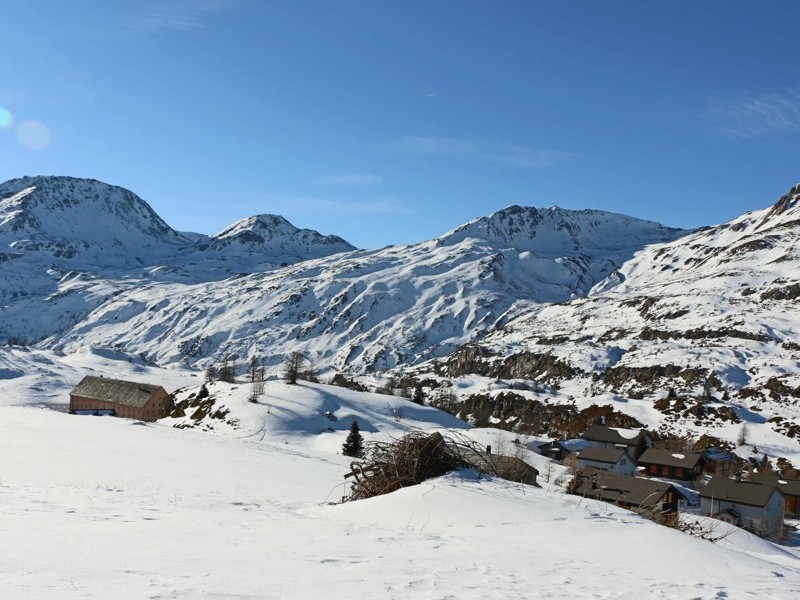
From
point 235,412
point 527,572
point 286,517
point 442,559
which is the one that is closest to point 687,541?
point 527,572

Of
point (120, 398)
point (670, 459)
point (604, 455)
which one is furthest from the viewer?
point (120, 398)

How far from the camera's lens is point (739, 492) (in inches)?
1735

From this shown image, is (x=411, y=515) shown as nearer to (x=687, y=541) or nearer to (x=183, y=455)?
(x=687, y=541)

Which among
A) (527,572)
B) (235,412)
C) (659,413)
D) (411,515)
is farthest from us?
(659,413)

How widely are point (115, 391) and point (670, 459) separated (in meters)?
73.6

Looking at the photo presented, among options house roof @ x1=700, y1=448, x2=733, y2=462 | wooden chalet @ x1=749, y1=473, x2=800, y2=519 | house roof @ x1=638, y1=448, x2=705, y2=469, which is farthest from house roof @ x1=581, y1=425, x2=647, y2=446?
wooden chalet @ x1=749, y1=473, x2=800, y2=519

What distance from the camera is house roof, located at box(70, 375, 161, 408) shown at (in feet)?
247

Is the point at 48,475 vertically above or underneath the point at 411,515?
underneath

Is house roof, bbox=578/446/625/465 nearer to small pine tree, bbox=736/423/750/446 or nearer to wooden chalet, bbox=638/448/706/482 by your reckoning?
wooden chalet, bbox=638/448/706/482

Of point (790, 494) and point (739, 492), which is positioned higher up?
point (739, 492)

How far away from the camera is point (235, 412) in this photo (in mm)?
62625

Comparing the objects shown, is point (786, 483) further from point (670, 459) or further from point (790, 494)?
point (670, 459)

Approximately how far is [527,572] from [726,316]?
491ft

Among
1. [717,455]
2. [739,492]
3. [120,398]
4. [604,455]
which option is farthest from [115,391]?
[717,455]
